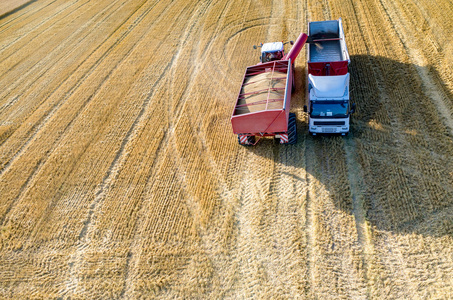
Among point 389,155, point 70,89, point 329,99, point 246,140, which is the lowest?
point 389,155

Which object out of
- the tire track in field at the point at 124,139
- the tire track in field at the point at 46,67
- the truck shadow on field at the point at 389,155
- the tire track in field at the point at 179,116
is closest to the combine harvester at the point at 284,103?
the truck shadow on field at the point at 389,155

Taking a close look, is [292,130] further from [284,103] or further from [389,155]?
[389,155]

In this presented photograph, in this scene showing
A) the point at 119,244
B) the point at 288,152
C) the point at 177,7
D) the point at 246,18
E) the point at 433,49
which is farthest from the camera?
the point at 177,7

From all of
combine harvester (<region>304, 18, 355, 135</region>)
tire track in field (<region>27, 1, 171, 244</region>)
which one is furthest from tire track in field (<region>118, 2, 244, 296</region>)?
combine harvester (<region>304, 18, 355, 135</region>)

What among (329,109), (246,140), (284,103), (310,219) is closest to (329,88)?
(329,109)

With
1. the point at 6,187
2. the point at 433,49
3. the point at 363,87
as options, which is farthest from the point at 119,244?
the point at 433,49

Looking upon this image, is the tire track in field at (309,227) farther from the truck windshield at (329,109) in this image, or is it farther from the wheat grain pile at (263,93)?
the wheat grain pile at (263,93)

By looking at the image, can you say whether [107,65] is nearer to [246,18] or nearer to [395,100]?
[246,18]

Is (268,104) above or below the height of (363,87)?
above
